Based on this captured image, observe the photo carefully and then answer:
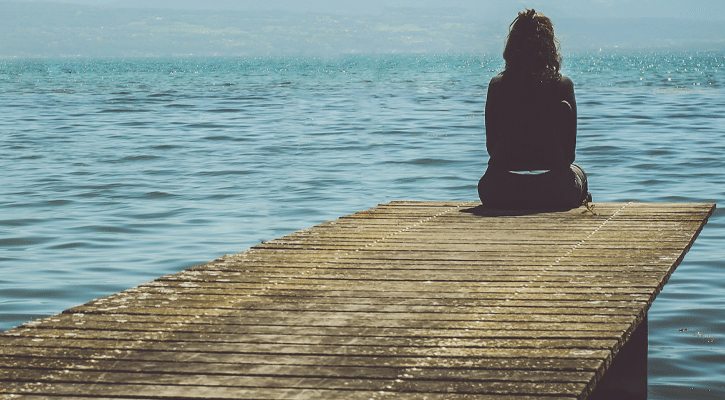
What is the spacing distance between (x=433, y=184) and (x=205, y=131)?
11471mm

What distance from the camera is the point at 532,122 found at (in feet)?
24.5

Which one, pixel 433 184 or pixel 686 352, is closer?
pixel 686 352

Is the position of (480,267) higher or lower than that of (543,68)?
lower

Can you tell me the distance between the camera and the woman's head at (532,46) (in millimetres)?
7207

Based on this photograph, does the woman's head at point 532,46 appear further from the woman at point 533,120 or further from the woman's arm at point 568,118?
the woman's arm at point 568,118

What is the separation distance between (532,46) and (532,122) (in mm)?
623

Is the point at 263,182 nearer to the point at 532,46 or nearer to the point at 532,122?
the point at 532,122

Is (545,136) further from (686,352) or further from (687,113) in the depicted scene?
(687,113)

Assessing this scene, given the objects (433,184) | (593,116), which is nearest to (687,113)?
(593,116)

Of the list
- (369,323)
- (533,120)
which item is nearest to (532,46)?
(533,120)

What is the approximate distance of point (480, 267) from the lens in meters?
→ 5.68

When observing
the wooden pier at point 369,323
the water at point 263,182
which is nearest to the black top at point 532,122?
the wooden pier at point 369,323

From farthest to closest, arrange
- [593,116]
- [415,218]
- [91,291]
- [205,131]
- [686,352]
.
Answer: [593,116], [205,131], [91,291], [415,218], [686,352]

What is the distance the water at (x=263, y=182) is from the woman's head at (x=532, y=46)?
2339mm
